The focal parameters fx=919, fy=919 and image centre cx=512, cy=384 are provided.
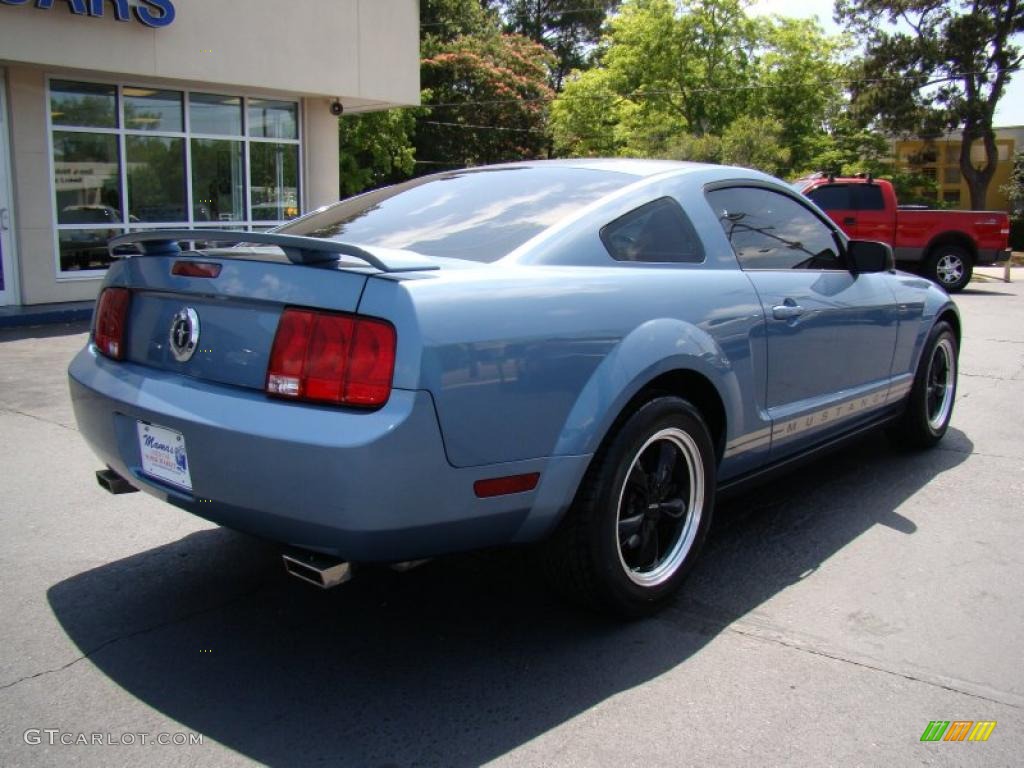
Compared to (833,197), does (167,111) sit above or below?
above

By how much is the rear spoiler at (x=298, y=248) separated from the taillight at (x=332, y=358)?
0.17 m

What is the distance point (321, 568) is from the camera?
8.55 feet

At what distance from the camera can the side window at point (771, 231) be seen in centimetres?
391

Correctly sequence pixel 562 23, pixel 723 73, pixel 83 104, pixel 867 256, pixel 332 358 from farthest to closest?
1. pixel 562 23
2. pixel 723 73
3. pixel 83 104
4. pixel 867 256
5. pixel 332 358

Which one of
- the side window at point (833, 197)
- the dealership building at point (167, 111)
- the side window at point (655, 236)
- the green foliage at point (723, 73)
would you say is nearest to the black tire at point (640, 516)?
the side window at point (655, 236)

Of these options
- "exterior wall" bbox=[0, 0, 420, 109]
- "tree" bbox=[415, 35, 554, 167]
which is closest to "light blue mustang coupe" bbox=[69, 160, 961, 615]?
"exterior wall" bbox=[0, 0, 420, 109]

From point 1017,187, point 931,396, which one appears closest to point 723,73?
point 1017,187

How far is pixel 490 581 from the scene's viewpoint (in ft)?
12.0

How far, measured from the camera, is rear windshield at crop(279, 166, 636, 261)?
320 cm

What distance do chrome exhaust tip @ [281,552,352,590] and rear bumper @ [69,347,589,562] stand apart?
5 centimetres

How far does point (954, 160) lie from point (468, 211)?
51313 millimetres

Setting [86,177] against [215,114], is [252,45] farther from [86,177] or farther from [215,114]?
[86,177]

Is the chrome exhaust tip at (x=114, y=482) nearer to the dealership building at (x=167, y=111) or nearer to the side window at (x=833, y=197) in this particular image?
the dealership building at (x=167, y=111)

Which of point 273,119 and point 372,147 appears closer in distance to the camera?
point 273,119
